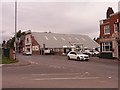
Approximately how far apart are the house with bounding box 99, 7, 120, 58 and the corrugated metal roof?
34026mm

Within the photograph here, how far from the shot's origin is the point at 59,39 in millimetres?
87562

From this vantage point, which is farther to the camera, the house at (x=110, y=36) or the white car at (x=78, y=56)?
the house at (x=110, y=36)

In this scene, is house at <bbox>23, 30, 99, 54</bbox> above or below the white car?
above

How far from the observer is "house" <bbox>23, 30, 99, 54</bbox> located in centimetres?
8071

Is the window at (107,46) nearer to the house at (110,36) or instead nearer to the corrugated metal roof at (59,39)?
the house at (110,36)

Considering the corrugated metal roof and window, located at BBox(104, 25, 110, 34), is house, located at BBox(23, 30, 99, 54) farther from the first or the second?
window, located at BBox(104, 25, 110, 34)

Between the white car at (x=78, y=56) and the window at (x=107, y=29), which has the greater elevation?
the window at (x=107, y=29)

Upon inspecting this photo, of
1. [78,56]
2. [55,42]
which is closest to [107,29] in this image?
[78,56]

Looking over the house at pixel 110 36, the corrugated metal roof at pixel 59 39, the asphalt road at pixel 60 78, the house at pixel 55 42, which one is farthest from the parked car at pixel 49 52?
the asphalt road at pixel 60 78

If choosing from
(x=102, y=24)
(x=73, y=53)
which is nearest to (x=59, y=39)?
(x=102, y=24)

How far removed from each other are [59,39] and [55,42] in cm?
382

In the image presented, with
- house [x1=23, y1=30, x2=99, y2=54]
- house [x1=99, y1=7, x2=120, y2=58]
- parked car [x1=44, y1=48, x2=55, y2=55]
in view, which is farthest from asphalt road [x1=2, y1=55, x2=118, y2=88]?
house [x1=23, y1=30, x2=99, y2=54]

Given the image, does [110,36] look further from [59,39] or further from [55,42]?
[59,39]

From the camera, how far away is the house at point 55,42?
80.7 meters
